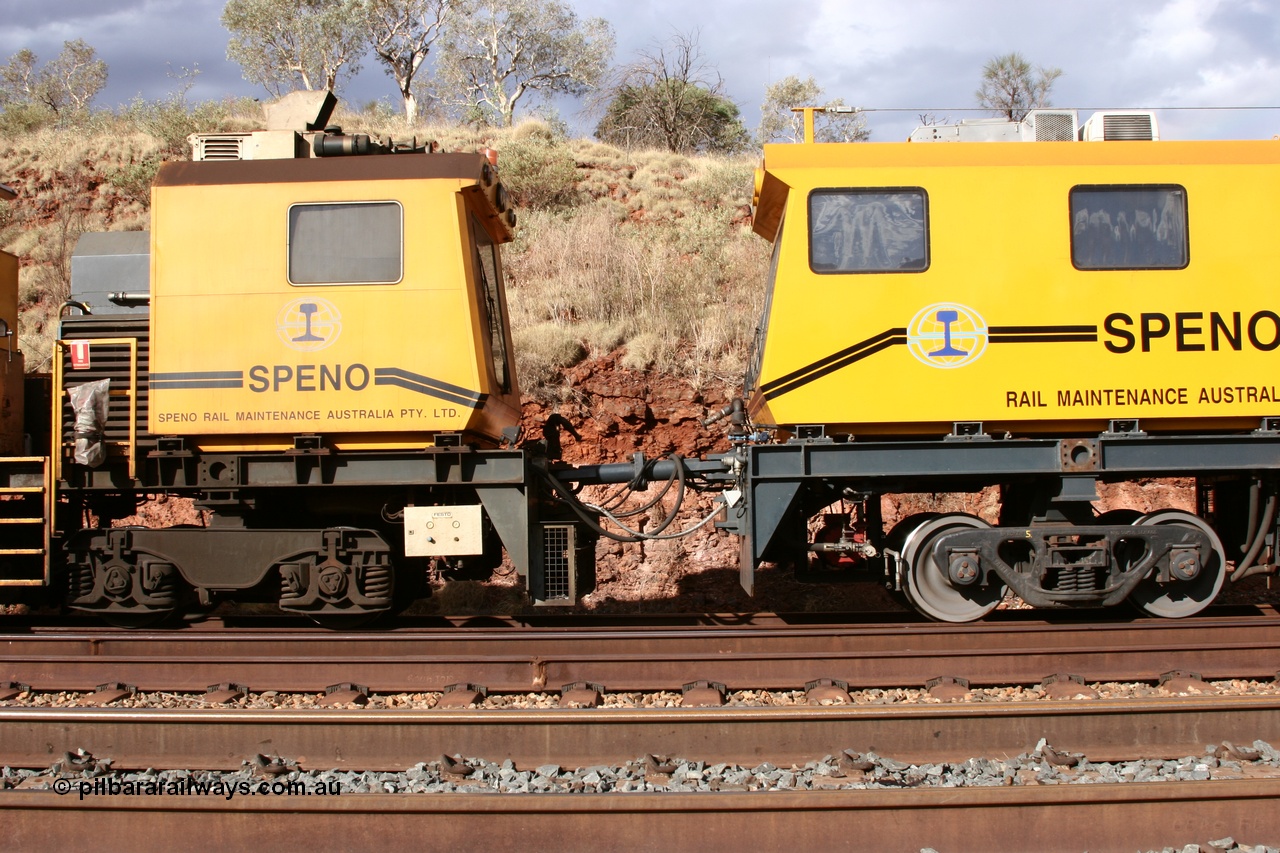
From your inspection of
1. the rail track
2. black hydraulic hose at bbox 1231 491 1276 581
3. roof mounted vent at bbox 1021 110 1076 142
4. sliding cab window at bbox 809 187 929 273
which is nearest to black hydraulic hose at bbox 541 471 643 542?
the rail track

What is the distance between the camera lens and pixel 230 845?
3621 millimetres

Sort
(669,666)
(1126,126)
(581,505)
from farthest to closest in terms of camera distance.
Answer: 1. (581,505)
2. (1126,126)
3. (669,666)

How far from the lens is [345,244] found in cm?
635

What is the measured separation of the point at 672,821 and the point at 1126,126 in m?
6.09

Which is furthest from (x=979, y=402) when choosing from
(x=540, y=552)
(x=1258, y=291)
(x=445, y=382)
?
(x=445, y=382)

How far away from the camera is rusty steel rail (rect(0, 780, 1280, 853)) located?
11.9ft

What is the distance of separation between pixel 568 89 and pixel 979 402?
32.9m

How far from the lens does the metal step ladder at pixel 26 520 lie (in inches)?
252

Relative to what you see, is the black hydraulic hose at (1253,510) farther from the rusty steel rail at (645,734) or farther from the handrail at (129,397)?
the handrail at (129,397)

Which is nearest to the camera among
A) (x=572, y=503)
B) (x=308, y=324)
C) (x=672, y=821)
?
(x=672, y=821)

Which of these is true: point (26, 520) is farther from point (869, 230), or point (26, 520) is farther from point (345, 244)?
point (869, 230)

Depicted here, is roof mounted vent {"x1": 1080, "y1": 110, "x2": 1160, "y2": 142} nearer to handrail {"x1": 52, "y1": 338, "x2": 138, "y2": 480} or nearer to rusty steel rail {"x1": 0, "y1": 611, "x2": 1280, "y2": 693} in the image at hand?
rusty steel rail {"x1": 0, "y1": 611, "x2": 1280, "y2": 693}

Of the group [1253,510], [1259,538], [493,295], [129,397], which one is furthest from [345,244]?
[1259,538]

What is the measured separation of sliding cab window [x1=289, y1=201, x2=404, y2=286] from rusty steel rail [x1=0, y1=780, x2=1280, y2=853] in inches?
147
